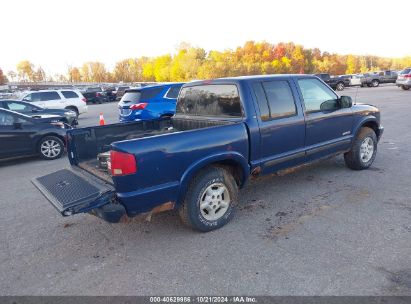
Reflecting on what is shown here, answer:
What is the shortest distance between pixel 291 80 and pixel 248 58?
91.1 meters

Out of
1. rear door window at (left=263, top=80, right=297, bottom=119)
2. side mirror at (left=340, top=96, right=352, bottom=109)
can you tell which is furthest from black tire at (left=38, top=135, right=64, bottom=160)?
side mirror at (left=340, top=96, right=352, bottom=109)

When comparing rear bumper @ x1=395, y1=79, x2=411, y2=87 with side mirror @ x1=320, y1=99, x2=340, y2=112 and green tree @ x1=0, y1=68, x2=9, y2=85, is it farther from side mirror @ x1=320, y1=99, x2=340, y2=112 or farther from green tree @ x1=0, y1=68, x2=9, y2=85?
green tree @ x1=0, y1=68, x2=9, y2=85

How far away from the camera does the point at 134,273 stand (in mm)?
3051

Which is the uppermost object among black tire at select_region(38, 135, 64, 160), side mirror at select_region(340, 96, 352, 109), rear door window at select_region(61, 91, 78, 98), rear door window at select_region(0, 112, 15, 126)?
rear door window at select_region(61, 91, 78, 98)

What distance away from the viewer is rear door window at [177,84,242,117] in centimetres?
422

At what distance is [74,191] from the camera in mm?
3525

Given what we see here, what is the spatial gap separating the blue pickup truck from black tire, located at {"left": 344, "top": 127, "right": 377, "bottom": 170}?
0.7 inches

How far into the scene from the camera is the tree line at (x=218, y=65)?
77.5 meters

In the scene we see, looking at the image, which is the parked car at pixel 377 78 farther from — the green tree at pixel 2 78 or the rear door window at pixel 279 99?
the green tree at pixel 2 78

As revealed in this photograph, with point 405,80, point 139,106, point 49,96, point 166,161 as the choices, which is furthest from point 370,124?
point 405,80

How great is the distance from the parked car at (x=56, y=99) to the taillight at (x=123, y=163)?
1585 centimetres

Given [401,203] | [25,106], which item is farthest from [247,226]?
[25,106]

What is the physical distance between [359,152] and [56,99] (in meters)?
16.7

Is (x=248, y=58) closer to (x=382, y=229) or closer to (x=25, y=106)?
(x=25, y=106)
